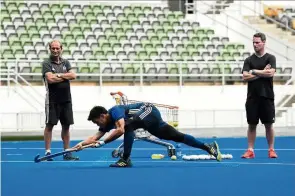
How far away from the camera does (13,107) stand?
27.0m

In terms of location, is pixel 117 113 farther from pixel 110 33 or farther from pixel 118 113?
pixel 110 33

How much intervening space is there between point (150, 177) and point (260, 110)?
3.90 meters

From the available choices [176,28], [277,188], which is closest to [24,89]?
[176,28]

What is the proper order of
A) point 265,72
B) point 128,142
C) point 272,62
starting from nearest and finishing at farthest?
point 128,142, point 265,72, point 272,62

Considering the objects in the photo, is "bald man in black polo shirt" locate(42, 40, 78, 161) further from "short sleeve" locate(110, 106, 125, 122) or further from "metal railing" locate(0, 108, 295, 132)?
"metal railing" locate(0, 108, 295, 132)

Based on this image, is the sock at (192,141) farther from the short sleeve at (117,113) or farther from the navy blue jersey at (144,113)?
the short sleeve at (117,113)

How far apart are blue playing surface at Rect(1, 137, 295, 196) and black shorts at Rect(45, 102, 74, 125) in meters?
0.64

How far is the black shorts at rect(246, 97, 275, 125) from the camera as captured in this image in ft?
45.7

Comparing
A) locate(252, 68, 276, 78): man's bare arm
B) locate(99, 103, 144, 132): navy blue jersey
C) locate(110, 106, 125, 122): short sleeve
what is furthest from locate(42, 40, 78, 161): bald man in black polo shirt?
locate(252, 68, 276, 78): man's bare arm

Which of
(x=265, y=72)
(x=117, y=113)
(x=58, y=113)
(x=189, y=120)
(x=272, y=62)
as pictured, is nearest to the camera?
(x=117, y=113)

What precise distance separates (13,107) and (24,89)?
0.72 meters

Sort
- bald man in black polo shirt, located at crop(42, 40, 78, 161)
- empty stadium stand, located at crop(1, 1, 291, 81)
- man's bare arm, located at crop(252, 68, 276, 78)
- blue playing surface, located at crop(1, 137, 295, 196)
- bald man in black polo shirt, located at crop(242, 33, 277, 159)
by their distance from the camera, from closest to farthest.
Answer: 1. blue playing surface, located at crop(1, 137, 295, 196)
2. man's bare arm, located at crop(252, 68, 276, 78)
3. bald man in black polo shirt, located at crop(242, 33, 277, 159)
4. bald man in black polo shirt, located at crop(42, 40, 78, 161)
5. empty stadium stand, located at crop(1, 1, 291, 81)

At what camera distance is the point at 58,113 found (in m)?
14.2

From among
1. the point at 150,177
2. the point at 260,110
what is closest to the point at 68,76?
the point at 260,110
